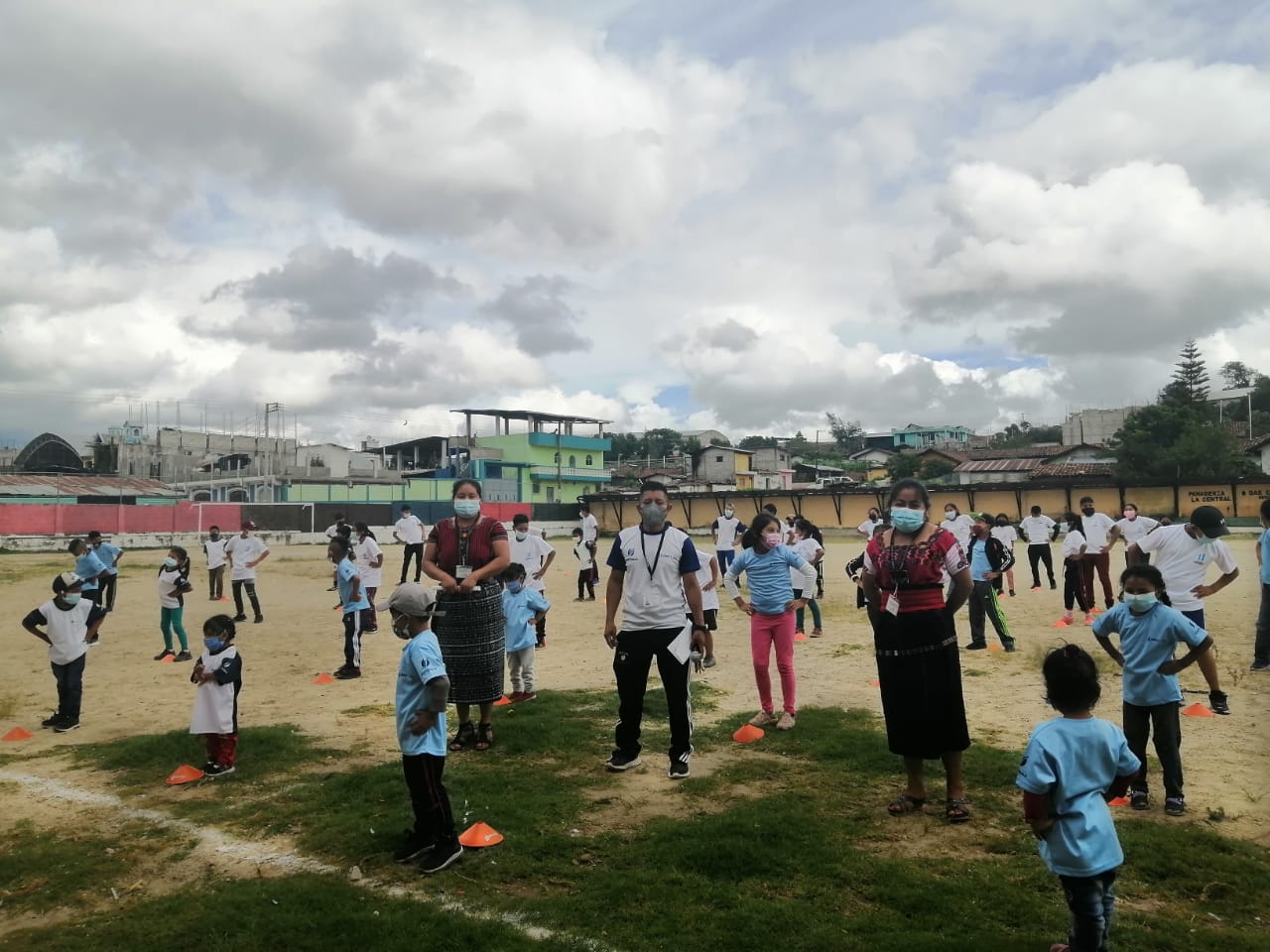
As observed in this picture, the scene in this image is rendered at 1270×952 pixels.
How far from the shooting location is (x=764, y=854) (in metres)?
4.42

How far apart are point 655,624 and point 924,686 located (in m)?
1.88

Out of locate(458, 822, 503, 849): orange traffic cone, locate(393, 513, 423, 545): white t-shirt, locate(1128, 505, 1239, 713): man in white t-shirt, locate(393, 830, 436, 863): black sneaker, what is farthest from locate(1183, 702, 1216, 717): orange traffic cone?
locate(393, 513, 423, 545): white t-shirt

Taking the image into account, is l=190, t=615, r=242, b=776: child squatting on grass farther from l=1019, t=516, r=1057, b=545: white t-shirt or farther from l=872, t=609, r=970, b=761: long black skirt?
l=1019, t=516, r=1057, b=545: white t-shirt

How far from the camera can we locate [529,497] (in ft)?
208

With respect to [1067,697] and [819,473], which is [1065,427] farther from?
[1067,697]

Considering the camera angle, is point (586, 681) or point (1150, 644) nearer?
point (1150, 644)

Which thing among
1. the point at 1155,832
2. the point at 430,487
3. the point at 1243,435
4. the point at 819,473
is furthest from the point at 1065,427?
the point at 1155,832

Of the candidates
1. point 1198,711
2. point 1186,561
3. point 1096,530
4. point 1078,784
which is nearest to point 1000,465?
point 1096,530

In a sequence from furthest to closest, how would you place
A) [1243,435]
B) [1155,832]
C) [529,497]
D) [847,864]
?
[529,497]
[1243,435]
[1155,832]
[847,864]

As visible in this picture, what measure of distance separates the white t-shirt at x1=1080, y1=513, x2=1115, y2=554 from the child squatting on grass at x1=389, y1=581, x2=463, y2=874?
11.7 metres

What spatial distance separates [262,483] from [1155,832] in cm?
5510

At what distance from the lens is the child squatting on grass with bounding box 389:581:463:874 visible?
4.56 meters

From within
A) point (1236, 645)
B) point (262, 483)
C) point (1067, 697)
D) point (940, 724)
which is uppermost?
point (262, 483)

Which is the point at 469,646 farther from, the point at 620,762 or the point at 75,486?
the point at 75,486
